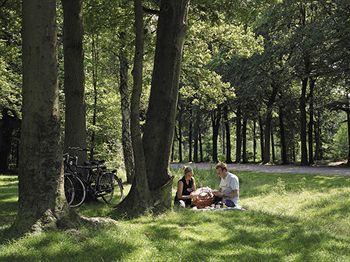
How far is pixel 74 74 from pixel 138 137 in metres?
3.20

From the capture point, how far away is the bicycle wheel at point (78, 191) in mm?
10352

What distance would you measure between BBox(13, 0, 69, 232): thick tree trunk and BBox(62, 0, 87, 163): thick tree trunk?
14.2 ft

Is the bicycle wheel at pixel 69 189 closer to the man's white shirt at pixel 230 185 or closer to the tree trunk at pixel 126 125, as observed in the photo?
the man's white shirt at pixel 230 185

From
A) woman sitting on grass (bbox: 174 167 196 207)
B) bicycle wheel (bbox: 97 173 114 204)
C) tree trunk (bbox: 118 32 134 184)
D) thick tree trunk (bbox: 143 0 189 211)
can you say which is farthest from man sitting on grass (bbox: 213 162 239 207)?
tree trunk (bbox: 118 32 134 184)

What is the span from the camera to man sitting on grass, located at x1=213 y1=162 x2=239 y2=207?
11.1 meters

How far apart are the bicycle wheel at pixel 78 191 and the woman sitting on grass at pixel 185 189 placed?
92.8 inches

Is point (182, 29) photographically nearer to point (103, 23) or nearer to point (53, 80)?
point (53, 80)

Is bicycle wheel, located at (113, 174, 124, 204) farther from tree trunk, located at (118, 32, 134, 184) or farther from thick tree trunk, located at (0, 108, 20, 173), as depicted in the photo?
thick tree trunk, located at (0, 108, 20, 173)

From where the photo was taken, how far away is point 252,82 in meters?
32.1

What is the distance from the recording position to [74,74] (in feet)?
36.0

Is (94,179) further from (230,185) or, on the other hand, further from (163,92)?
(230,185)

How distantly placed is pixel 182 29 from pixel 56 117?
366 cm

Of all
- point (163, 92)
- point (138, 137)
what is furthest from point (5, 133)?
point (138, 137)

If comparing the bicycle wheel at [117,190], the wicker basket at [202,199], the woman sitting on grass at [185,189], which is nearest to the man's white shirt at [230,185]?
the wicker basket at [202,199]
